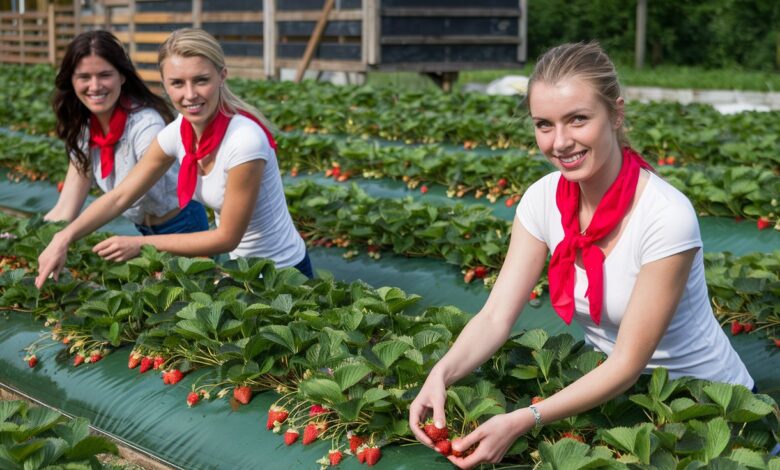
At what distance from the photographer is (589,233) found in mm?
2465

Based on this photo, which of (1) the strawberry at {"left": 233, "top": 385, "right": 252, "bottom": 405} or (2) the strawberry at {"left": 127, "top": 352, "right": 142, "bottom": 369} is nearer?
(1) the strawberry at {"left": 233, "top": 385, "right": 252, "bottom": 405}

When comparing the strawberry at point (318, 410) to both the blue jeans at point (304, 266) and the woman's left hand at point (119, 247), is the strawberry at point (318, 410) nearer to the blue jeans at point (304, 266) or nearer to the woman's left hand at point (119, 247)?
the woman's left hand at point (119, 247)

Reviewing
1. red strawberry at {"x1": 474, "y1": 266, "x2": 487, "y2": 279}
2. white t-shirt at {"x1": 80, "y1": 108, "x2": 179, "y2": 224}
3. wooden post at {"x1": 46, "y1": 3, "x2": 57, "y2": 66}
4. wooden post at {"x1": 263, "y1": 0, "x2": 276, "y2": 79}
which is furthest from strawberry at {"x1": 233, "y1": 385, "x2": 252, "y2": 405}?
wooden post at {"x1": 46, "y1": 3, "x2": 57, "y2": 66}

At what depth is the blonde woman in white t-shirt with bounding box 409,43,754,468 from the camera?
7.51 feet

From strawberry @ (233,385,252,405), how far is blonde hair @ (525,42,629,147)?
47.1 inches

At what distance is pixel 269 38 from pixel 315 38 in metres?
1.25

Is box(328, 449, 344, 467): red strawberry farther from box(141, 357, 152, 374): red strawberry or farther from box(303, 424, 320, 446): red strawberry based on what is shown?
box(141, 357, 152, 374): red strawberry

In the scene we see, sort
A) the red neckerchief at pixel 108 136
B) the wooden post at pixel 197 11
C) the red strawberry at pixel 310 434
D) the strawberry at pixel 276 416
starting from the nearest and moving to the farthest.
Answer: the red strawberry at pixel 310 434 < the strawberry at pixel 276 416 < the red neckerchief at pixel 108 136 < the wooden post at pixel 197 11

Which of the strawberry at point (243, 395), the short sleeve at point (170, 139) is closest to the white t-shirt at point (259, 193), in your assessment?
the short sleeve at point (170, 139)

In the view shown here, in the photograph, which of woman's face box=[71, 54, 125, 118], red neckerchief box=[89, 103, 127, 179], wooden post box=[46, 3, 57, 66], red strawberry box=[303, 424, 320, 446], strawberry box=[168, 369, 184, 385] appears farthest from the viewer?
wooden post box=[46, 3, 57, 66]

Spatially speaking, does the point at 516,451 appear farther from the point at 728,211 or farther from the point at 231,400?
the point at 728,211

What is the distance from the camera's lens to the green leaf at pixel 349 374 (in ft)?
8.55

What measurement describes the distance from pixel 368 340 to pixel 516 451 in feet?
2.51

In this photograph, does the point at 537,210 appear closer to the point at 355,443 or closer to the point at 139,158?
the point at 355,443
